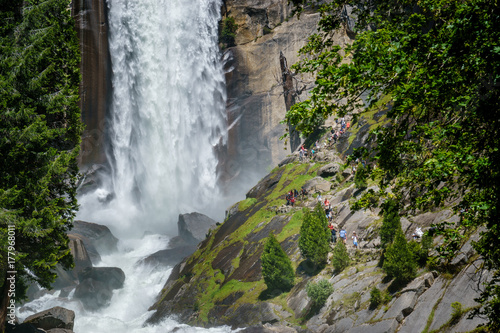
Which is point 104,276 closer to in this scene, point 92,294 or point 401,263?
point 92,294

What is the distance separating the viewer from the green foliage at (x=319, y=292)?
776 inches

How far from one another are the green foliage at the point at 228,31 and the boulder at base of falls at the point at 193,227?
26.9 meters

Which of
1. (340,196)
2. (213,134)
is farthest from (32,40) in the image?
(213,134)

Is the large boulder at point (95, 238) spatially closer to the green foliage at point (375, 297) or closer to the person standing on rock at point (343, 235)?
the person standing on rock at point (343, 235)

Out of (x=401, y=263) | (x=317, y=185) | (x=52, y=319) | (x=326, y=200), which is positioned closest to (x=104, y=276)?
(x=52, y=319)

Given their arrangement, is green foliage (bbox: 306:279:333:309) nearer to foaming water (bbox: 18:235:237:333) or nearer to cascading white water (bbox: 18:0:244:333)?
foaming water (bbox: 18:235:237:333)

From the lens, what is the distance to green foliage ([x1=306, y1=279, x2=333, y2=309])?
19719mm

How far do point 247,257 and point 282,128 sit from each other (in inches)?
1284

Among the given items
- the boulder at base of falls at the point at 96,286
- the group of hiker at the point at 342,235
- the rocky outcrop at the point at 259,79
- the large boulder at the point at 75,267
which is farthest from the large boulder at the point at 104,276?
the rocky outcrop at the point at 259,79

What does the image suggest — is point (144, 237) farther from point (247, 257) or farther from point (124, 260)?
point (247, 257)

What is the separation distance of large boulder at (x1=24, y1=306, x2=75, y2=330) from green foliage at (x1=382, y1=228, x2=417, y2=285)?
16596 mm

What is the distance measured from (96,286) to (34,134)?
24218mm

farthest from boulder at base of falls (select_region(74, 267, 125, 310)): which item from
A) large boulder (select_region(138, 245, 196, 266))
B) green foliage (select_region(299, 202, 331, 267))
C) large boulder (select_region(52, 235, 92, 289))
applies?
green foliage (select_region(299, 202, 331, 267))

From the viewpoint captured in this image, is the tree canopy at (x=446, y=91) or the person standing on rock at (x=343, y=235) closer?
the tree canopy at (x=446, y=91)
